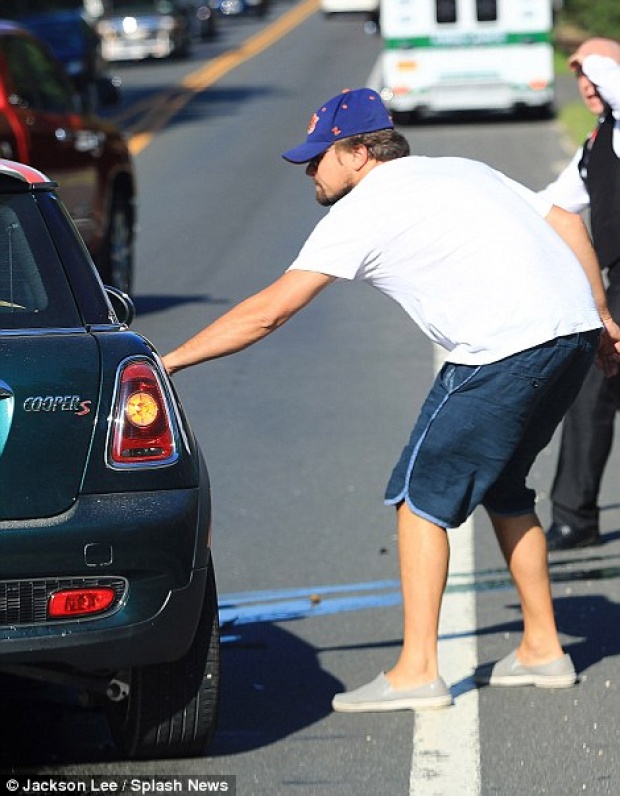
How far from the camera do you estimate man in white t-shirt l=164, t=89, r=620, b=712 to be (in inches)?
196

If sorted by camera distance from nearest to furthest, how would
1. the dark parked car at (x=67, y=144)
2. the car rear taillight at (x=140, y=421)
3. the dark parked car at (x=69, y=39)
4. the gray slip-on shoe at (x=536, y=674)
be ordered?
1. the car rear taillight at (x=140, y=421)
2. the gray slip-on shoe at (x=536, y=674)
3. the dark parked car at (x=67, y=144)
4. the dark parked car at (x=69, y=39)

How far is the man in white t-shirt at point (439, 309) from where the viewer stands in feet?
16.3

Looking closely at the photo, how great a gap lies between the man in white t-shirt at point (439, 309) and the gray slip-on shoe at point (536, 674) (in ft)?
0.86

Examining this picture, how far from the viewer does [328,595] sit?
6.36 metres

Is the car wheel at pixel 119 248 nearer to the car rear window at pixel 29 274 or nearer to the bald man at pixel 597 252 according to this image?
the bald man at pixel 597 252

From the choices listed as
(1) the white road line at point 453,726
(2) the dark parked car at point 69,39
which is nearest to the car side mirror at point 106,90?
(1) the white road line at point 453,726

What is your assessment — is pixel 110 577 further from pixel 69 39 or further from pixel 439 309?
pixel 69 39

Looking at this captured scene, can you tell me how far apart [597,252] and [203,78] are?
3205cm

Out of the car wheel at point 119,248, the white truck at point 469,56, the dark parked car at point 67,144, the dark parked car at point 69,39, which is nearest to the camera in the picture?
the dark parked car at point 67,144

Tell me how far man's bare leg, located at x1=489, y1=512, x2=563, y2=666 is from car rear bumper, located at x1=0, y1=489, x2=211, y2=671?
4.40 feet

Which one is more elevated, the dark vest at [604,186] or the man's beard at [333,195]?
the man's beard at [333,195]

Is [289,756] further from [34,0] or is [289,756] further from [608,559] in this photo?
[34,0]

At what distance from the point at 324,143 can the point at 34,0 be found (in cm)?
4253

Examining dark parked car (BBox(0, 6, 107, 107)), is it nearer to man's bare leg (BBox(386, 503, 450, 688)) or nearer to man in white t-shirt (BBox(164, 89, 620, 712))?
man in white t-shirt (BBox(164, 89, 620, 712))
